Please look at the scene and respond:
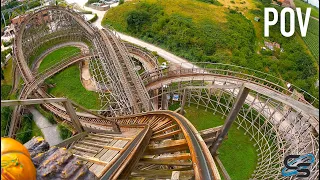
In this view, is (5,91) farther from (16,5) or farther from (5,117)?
(16,5)

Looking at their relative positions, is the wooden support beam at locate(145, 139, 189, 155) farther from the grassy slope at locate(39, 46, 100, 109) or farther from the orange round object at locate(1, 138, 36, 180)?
the grassy slope at locate(39, 46, 100, 109)

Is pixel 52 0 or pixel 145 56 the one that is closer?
pixel 145 56

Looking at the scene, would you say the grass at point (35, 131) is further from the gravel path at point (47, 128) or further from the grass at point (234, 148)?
the grass at point (234, 148)

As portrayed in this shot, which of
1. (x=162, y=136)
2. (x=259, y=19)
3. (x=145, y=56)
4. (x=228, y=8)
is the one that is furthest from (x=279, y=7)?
(x=162, y=136)

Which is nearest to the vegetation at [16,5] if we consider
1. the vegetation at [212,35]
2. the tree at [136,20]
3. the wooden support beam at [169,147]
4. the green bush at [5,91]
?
the vegetation at [212,35]

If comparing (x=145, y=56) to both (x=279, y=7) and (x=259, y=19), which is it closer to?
(x=259, y=19)

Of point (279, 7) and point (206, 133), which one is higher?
point (279, 7)
